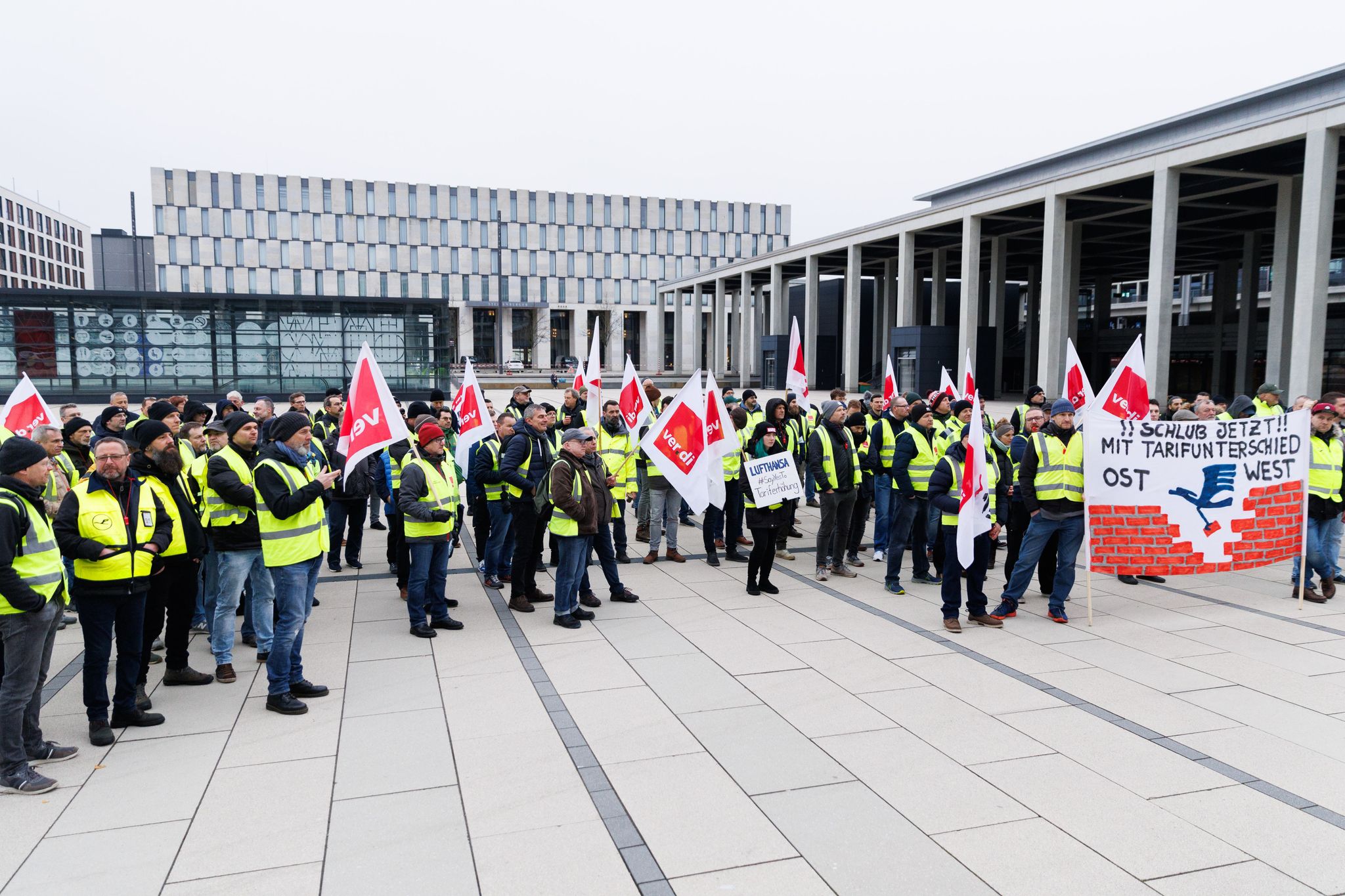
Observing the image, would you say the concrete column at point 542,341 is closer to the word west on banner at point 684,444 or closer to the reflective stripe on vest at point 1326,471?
the word west on banner at point 684,444

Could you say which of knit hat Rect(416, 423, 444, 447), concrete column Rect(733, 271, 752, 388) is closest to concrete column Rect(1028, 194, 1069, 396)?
concrete column Rect(733, 271, 752, 388)

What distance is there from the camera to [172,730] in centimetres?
578

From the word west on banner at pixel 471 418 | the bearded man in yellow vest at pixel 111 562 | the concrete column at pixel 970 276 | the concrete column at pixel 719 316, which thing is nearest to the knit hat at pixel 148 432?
the bearded man in yellow vest at pixel 111 562

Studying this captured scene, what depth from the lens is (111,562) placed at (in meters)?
5.43

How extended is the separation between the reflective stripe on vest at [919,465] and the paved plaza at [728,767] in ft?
6.37

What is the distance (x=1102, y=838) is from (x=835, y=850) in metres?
1.32

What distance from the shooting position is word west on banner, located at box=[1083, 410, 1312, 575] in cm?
818

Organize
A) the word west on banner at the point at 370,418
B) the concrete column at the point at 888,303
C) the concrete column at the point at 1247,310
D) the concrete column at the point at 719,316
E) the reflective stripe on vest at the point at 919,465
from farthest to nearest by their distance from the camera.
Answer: the concrete column at the point at 719,316 < the concrete column at the point at 888,303 < the concrete column at the point at 1247,310 < the reflective stripe on vest at the point at 919,465 < the word west on banner at the point at 370,418

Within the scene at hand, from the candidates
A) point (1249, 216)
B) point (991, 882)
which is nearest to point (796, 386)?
point (991, 882)

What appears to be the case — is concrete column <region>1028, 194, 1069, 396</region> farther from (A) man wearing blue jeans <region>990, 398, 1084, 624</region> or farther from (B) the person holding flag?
(B) the person holding flag

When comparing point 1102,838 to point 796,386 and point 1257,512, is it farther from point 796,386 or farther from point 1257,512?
point 796,386

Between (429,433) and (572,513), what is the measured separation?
141cm

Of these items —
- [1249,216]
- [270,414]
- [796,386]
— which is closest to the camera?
[270,414]

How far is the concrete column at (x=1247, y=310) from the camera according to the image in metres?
40.5
